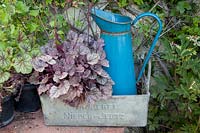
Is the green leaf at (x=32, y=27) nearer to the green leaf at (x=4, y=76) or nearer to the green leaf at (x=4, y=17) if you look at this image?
the green leaf at (x=4, y=17)

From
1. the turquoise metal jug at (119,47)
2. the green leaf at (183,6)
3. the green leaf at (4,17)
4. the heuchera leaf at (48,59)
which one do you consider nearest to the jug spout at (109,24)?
the turquoise metal jug at (119,47)

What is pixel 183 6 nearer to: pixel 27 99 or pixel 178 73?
pixel 178 73

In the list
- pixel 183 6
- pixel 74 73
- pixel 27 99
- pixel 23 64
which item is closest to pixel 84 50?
pixel 74 73

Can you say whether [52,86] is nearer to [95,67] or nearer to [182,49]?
[95,67]

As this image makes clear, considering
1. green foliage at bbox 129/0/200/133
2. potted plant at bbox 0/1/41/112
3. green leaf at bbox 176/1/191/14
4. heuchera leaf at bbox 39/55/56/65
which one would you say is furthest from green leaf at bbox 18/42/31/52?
green leaf at bbox 176/1/191/14

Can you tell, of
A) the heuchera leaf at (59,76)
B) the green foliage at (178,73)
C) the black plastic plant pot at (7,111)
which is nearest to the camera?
the heuchera leaf at (59,76)

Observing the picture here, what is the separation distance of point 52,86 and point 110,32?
0.31 metres

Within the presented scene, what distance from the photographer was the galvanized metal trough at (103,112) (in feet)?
4.06

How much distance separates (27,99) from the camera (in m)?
1.40

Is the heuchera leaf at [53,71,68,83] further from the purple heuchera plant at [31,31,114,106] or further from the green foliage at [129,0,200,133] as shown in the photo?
the green foliage at [129,0,200,133]

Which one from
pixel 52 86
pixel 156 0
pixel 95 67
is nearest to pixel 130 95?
pixel 95 67

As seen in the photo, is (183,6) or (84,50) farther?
(183,6)

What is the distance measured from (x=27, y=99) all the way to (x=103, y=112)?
1.22 ft

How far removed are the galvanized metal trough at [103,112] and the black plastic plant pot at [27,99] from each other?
14cm
